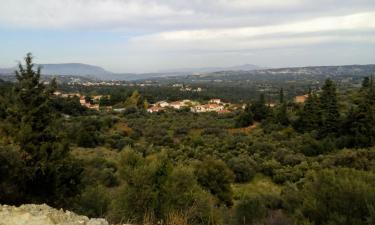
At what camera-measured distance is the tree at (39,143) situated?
12.0 meters

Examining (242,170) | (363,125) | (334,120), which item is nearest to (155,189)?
(242,170)

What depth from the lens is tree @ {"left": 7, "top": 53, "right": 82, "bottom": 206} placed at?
1195 cm

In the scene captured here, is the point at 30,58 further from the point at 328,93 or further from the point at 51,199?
the point at 328,93

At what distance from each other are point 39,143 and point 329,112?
25984 mm

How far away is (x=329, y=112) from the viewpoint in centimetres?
3256

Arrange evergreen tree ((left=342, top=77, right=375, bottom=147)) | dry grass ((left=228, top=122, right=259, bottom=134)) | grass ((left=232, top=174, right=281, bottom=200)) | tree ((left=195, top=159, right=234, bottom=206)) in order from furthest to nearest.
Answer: dry grass ((left=228, top=122, right=259, bottom=134))
evergreen tree ((left=342, top=77, right=375, bottom=147))
grass ((left=232, top=174, right=281, bottom=200))
tree ((left=195, top=159, right=234, bottom=206))

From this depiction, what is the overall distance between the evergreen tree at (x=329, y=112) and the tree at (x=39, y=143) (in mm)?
23986

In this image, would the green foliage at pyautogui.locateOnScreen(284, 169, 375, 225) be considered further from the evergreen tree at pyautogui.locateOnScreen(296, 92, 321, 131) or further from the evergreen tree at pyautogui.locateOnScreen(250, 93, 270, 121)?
the evergreen tree at pyautogui.locateOnScreen(250, 93, 270, 121)

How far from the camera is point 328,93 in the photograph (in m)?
34.7

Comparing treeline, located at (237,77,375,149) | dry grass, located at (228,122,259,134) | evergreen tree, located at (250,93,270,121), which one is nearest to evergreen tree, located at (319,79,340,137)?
treeline, located at (237,77,375,149)

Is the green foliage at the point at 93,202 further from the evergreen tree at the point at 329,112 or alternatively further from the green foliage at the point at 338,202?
the evergreen tree at the point at 329,112

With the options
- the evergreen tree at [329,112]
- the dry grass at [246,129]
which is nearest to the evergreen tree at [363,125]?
the evergreen tree at [329,112]

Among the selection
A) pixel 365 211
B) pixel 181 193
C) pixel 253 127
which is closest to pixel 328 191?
pixel 365 211

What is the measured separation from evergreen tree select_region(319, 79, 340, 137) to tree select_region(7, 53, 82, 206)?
2399 centimetres
